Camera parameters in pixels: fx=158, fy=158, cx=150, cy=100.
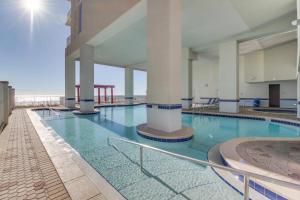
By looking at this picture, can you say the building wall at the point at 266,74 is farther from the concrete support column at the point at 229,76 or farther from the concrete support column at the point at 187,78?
the concrete support column at the point at 187,78

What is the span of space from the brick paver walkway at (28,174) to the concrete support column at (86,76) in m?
6.32

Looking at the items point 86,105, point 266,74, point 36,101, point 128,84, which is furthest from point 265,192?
point 36,101

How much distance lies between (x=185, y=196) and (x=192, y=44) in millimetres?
9284

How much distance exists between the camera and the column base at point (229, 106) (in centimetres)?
867

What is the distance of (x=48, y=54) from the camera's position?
20172 millimetres

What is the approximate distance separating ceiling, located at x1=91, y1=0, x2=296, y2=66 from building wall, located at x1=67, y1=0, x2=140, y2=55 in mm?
813

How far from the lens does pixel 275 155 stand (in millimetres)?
2752

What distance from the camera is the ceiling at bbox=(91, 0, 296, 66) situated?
545cm

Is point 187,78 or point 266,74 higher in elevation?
point 266,74

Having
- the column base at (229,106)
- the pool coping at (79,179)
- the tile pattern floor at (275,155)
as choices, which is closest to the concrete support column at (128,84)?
the column base at (229,106)

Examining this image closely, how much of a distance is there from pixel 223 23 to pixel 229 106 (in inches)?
173

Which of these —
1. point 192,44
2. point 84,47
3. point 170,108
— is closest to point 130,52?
point 84,47

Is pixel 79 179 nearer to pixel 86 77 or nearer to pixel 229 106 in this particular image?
pixel 86 77

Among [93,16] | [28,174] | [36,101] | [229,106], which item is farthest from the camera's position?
[36,101]
